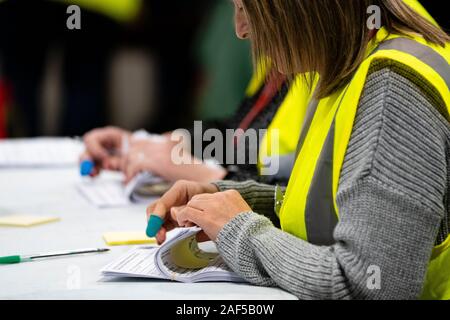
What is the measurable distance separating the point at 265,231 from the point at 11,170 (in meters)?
1.37

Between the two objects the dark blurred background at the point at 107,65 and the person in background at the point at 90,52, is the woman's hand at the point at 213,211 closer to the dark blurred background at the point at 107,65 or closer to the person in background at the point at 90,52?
the dark blurred background at the point at 107,65

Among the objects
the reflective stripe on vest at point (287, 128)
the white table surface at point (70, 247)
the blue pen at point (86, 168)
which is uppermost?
the reflective stripe on vest at point (287, 128)

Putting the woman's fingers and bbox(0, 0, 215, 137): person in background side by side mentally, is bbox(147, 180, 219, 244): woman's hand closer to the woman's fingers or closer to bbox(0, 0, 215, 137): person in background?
the woman's fingers

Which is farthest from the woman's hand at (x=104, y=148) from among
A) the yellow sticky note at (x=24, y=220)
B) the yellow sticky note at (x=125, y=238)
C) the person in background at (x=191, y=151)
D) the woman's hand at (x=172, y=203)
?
the woman's hand at (x=172, y=203)

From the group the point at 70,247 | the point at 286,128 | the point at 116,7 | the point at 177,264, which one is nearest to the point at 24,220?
the point at 70,247

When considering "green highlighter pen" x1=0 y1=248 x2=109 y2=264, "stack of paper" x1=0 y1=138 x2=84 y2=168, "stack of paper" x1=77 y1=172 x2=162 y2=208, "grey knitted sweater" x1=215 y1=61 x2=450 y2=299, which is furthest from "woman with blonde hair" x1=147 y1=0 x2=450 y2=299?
"stack of paper" x1=0 y1=138 x2=84 y2=168

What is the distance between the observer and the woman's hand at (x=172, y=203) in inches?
42.6

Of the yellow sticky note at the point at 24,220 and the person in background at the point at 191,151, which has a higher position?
the person in background at the point at 191,151

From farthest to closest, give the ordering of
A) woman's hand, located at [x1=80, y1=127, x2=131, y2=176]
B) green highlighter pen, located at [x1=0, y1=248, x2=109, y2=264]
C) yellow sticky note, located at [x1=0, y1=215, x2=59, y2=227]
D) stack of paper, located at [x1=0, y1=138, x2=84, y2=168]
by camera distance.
Result: 1. stack of paper, located at [x1=0, y1=138, x2=84, y2=168]
2. woman's hand, located at [x1=80, y1=127, x2=131, y2=176]
3. yellow sticky note, located at [x1=0, y1=215, x2=59, y2=227]
4. green highlighter pen, located at [x1=0, y1=248, x2=109, y2=264]

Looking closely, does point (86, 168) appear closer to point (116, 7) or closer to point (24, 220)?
point (24, 220)

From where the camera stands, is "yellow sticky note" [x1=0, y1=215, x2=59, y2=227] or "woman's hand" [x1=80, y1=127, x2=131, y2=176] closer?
"yellow sticky note" [x1=0, y1=215, x2=59, y2=227]

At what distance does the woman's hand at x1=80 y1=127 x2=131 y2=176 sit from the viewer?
1.91 metres

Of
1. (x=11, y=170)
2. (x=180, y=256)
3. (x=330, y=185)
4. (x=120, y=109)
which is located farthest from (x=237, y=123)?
(x=120, y=109)
